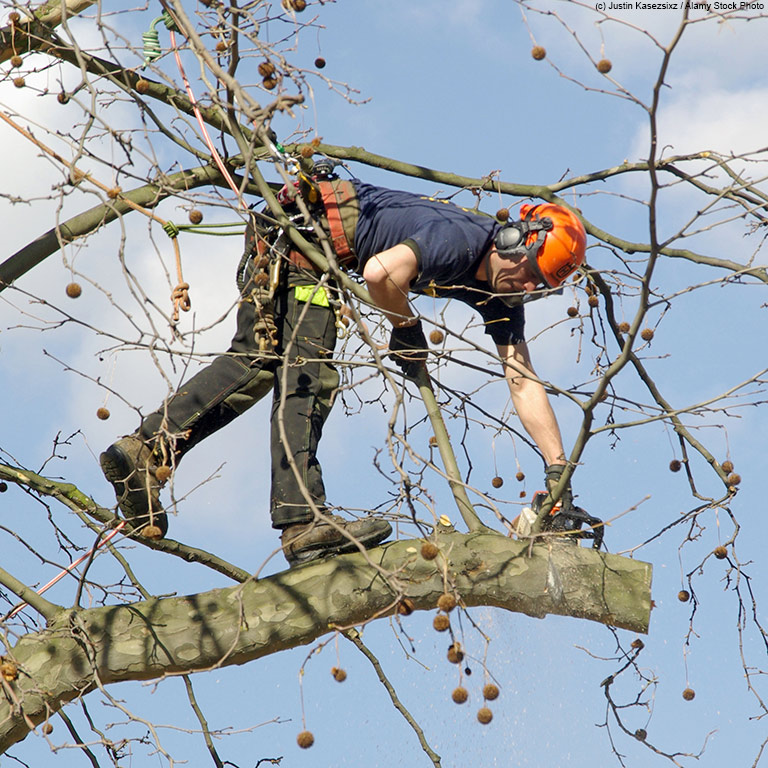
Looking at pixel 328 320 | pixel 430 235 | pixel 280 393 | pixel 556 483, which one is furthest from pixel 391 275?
pixel 556 483

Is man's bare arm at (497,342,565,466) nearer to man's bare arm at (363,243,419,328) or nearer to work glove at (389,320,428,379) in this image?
work glove at (389,320,428,379)

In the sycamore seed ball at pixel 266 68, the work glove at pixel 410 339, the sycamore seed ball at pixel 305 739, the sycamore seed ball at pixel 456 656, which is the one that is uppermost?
the sycamore seed ball at pixel 266 68

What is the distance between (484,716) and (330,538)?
0.93 m

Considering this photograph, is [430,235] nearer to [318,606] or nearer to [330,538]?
[330,538]

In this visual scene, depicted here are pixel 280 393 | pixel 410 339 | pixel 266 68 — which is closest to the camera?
pixel 266 68

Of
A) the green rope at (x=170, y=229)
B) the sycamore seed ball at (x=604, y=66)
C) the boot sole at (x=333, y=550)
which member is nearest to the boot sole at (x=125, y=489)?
the boot sole at (x=333, y=550)

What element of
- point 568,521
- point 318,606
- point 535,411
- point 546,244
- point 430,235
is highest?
point 546,244

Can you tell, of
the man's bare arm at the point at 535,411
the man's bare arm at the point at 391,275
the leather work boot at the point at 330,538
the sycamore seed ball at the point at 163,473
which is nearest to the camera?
the sycamore seed ball at the point at 163,473

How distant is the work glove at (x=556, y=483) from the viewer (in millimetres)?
3699

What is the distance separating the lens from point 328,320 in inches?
155

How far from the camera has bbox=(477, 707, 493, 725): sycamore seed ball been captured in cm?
296

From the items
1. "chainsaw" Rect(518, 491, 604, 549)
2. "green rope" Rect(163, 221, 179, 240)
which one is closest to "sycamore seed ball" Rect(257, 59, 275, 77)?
"green rope" Rect(163, 221, 179, 240)

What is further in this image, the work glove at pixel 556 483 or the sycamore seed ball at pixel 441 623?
the work glove at pixel 556 483

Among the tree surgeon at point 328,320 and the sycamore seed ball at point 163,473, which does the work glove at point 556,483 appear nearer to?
the tree surgeon at point 328,320
